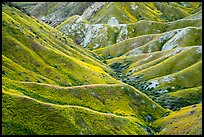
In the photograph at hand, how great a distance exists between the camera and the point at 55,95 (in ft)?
285

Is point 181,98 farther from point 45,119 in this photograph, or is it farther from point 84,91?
point 45,119

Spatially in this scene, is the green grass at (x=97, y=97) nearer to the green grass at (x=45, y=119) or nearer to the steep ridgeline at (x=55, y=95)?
the steep ridgeline at (x=55, y=95)

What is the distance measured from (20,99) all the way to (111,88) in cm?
4260

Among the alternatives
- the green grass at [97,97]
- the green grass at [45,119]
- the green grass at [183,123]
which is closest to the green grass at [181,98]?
the green grass at [97,97]

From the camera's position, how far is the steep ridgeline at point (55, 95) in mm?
66375

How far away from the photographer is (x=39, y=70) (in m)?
109

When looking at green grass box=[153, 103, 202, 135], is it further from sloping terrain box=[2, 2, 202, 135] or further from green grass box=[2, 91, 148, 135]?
green grass box=[2, 91, 148, 135]

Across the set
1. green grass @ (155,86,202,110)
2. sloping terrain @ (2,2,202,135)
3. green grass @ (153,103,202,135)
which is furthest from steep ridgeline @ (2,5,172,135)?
green grass @ (155,86,202,110)

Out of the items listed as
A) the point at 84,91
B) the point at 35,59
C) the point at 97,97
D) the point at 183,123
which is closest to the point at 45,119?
the point at 84,91

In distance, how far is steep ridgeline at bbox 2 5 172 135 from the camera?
218ft

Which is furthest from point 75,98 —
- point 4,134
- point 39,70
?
point 4,134

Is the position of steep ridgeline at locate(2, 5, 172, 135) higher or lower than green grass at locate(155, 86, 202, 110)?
higher

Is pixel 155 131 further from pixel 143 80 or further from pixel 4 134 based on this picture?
pixel 143 80

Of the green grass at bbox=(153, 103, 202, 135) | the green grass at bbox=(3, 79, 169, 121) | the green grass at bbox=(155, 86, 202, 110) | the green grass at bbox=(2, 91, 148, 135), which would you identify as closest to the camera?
the green grass at bbox=(2, 91, 148, 135)
